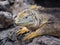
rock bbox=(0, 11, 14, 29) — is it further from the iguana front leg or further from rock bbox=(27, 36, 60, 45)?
rock bbox=(27, 36, 60, 45)

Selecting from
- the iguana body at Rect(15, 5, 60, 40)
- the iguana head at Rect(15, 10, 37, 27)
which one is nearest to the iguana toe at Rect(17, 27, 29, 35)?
the iguana body at Rect(15, 5, 60, 40)

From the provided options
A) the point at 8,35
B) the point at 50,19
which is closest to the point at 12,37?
the point at 8,35

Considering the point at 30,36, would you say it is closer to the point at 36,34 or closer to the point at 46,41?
the point at 36,34

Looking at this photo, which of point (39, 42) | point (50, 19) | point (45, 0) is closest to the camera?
point (39, 42)

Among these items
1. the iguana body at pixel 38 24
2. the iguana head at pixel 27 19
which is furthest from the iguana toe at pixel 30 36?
the iguana head at pixel 27 19

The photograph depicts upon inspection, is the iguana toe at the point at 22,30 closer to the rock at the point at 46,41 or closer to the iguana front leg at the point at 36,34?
the iguana front leg at the point at 36,34

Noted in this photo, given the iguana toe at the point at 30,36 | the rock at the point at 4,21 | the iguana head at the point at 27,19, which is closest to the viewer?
the iguana toe at the point at 30,36

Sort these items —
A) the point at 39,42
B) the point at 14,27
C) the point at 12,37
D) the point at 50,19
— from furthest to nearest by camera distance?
the point at 50,19 → the point at 14,27 → the point at 12,37 → the point at 39,42

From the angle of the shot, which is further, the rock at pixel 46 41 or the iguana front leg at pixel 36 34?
the iguana front leg at pixel 36 34

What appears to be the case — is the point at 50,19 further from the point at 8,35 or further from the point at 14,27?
the point at 8,35
